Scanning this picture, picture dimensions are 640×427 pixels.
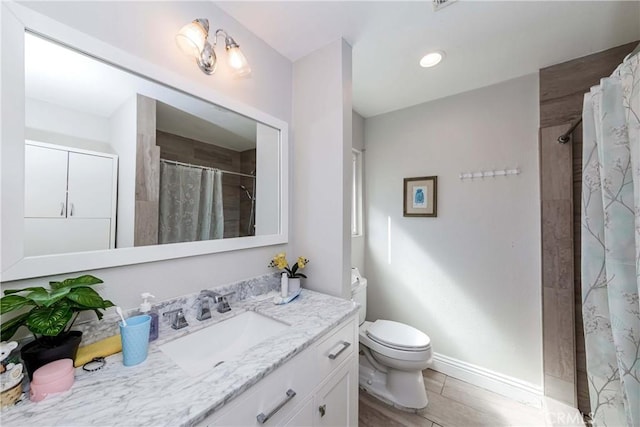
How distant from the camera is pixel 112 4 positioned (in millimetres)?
844

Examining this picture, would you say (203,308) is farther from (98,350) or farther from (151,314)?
(98,350)

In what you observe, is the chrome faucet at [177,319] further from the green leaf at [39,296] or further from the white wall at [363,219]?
the white wall at [363,219]

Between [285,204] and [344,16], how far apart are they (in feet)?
3.52

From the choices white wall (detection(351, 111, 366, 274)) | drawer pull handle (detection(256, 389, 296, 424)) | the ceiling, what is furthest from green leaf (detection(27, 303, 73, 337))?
white wall (detection(351, 111, 366, 274))

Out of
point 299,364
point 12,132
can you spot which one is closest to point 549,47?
point 299,364

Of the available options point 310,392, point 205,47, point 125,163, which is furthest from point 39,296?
point 205,47

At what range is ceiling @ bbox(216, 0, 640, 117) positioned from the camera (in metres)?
1.16

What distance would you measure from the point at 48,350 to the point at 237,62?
1296 mm

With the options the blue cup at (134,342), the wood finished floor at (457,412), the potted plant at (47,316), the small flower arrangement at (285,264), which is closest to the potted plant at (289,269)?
the small flower arrangement at (285,264)

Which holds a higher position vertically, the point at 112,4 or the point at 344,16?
the point at 344,16

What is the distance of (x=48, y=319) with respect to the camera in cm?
61

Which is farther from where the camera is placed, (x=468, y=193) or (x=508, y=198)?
(x=468, y=193)

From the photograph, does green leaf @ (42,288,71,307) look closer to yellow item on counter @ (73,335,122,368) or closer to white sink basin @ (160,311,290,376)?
yellow item on counter @ (73,335,122,368)

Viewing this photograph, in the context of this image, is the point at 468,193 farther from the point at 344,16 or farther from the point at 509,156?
the point at 344,16
